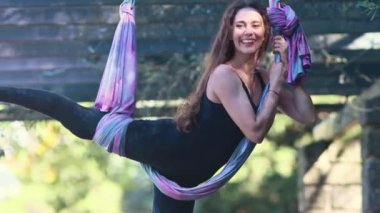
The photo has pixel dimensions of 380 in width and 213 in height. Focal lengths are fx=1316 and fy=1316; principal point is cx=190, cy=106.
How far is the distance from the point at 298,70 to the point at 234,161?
17.1 inches

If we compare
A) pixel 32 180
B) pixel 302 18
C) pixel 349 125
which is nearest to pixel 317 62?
pixel 349 125

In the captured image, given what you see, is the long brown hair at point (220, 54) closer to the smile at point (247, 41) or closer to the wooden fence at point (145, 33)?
the smile at point (247, 41)

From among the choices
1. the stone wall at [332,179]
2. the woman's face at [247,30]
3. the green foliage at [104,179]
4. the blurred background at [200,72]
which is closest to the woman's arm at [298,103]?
the woman's face at [247,30]

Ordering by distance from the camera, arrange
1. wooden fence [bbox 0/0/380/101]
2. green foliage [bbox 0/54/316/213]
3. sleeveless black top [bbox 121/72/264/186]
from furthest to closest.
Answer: green foliage [bbox 0/54/316/213]
wooden fence [bbox 0/0/380/101]
sleeveless black top [bbox 121/72/264/186]

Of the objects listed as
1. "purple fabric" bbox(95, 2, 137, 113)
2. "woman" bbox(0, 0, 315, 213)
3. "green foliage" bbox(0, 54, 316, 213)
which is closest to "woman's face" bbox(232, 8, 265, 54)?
"woman" bbox(0, 0, 315, 213)

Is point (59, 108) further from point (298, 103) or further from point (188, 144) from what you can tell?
point (298, 103)

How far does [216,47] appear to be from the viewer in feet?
17.0

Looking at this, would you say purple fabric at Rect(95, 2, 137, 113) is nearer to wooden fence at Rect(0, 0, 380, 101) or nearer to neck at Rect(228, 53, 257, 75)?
neck at Rect(228, 53, 257, 75)

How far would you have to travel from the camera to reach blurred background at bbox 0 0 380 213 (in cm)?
843

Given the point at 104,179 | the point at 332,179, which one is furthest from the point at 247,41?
the point at 104,179

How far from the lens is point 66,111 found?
520 cm

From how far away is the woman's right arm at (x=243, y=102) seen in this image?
500 centimetres

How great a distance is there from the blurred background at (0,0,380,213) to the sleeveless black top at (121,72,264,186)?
1.42 meters

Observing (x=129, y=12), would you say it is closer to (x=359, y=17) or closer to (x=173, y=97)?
(x=359, y=17)
